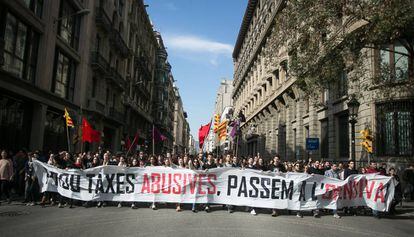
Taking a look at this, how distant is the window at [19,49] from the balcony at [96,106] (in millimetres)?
9054

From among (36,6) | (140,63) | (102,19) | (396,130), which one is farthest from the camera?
(140,63)

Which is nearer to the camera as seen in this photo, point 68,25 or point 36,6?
point 36,6

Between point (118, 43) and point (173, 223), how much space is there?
2984cm

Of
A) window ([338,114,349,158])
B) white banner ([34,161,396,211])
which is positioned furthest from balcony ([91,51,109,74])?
white banner ([34,161,396,211])

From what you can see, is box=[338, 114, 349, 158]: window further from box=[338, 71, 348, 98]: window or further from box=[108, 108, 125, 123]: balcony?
box=[108, 108, 125, 123]: balcony

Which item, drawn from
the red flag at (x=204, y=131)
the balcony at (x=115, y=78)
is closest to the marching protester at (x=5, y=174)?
the red flag at (x=204, y=131)

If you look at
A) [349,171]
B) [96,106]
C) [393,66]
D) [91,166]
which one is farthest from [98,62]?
[349,171]

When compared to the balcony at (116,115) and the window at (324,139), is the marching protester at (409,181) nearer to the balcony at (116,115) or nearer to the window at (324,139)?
the window at (324,139)

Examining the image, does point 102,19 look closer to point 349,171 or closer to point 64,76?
point 64,76

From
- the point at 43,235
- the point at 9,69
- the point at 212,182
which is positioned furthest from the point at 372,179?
the point at 9,69

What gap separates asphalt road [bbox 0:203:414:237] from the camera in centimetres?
822

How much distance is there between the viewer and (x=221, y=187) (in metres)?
12.4

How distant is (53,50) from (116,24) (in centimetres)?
1572

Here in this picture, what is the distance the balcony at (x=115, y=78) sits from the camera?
34.2 meters
